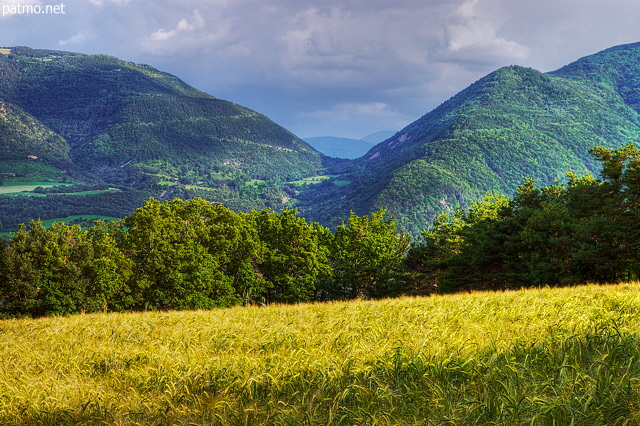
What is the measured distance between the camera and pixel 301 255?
48.8 metres

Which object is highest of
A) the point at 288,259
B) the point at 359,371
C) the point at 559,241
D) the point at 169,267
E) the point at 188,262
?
the point at 359,371

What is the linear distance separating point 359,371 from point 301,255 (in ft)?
144

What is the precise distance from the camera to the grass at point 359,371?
4.05m

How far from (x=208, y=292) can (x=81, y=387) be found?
39.1 m

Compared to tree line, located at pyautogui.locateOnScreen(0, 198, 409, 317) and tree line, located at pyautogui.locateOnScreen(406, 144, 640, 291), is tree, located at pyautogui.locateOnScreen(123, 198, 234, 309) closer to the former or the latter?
tree line, located at pyautogui.locateOnScreen(0, 198, 409, 317)

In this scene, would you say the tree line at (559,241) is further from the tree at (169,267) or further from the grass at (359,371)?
the tree at (169,267)

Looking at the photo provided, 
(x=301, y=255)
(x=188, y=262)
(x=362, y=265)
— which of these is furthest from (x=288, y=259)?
(x=188, y=262)

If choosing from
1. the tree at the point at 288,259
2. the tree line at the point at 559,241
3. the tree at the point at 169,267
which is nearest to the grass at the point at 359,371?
the tree line at the point at 559,241

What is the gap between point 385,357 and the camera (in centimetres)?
546

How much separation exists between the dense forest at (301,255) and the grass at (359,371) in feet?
82.4

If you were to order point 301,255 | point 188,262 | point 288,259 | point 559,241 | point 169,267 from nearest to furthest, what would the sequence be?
point 559,241
point 169,267
point 188,262
point 288,259
point 301,255

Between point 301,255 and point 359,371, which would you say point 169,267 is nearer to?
point 301,255

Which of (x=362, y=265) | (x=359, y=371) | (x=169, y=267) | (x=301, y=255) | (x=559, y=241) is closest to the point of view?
(x=359, y=371)

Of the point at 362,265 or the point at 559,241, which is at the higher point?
the point at 559,241
